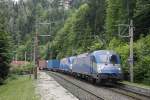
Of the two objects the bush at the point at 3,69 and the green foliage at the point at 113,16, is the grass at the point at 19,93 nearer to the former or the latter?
the bush at the point at 3,69

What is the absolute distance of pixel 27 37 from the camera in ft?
541

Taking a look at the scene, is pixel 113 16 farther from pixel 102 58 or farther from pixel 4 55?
pixel 102 58

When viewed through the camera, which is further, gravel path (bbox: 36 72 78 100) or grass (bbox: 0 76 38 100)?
grass (bbox: 0 76 38 100)

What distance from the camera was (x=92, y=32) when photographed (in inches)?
4331

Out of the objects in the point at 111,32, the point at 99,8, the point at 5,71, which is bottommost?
the point at 5,71

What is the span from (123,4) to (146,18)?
14018mm

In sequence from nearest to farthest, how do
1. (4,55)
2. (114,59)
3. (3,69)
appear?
(114,59) < (4,55) < (3,69)

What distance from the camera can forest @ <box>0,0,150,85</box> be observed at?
42.9 m

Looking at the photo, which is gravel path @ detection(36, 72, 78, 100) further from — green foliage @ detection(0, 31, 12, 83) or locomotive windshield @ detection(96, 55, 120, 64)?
green foliage @ detection(0, 31, 12, 83)

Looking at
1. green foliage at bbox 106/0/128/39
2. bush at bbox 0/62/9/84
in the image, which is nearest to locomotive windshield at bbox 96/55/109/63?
bush at bbox 0/62/9/84

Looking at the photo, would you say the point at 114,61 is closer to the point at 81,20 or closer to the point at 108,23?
the point at 108,23

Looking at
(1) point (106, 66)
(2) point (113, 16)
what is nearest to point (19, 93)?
(1) point (106, 66)

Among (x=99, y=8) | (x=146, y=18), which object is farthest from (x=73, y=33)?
(x=146, y=18)

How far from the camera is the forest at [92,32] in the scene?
42.9 metres
